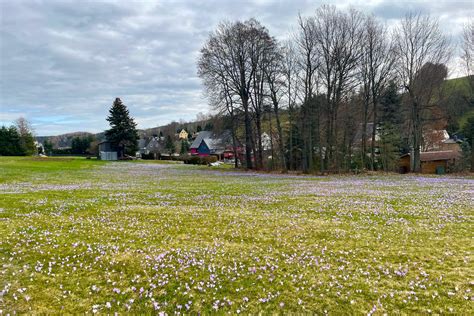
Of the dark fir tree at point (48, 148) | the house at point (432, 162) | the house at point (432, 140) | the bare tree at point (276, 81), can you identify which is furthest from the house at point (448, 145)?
the dark fir tree at point (48, 148)

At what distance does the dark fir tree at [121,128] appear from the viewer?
70.5 m

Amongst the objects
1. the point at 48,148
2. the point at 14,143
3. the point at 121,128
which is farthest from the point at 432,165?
the point at 48,148

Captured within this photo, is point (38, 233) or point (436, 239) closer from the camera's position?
point (436, 239)

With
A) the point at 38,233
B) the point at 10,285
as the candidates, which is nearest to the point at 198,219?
the point at 38,233

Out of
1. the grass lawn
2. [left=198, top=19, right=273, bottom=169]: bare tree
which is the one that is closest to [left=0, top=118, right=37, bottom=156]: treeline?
[left=198, top=19, right=273, bottom=169]: bare tree

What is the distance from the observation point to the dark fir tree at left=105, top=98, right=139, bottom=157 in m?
70.5

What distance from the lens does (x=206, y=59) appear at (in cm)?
3856

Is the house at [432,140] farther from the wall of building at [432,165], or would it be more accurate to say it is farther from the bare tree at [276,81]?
the bare tree at [276,81]

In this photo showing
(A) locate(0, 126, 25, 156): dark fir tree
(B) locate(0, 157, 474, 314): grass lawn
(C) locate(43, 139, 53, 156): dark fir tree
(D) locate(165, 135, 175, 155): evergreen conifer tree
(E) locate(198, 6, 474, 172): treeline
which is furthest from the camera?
(C) locate(43, 139, 53, 156): dark fir tree

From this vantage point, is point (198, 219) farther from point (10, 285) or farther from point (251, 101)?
point (251, 101)

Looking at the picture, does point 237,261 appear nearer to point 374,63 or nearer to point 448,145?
point 374,63

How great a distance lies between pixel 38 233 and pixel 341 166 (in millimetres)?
34484

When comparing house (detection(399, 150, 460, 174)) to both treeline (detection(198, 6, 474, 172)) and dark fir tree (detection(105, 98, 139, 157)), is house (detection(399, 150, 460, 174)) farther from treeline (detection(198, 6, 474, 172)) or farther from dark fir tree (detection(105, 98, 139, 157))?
dark fir tree (detection(105, 98, 139, 157))

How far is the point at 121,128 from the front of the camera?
233 ft
